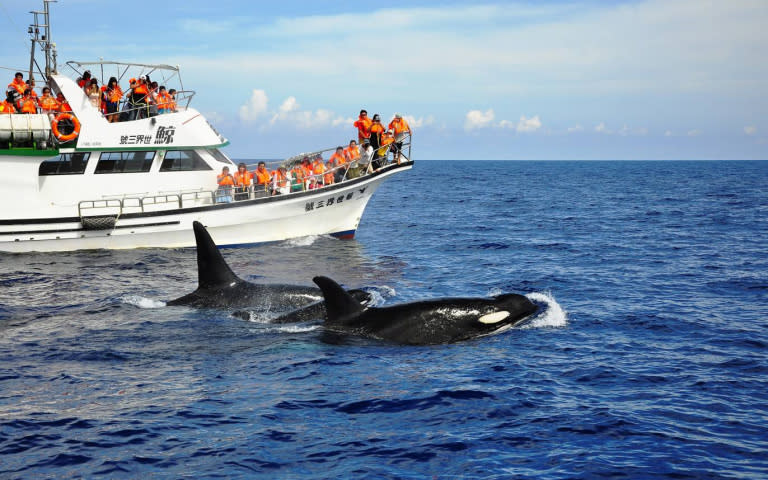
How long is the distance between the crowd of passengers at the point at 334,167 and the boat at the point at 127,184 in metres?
0.15

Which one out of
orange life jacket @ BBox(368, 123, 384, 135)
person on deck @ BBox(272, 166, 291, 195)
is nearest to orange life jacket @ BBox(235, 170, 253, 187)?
person on deck @ BBox(272, 166, 291, 195)

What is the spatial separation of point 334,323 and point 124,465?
5.79 metres

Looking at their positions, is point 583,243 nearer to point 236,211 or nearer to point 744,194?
point 236,211

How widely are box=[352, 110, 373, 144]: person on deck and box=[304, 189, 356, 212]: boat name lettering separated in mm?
2500

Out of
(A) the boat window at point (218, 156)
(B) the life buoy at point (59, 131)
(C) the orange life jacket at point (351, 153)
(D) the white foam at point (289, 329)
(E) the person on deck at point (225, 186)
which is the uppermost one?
(B) the life buoy at point (59, 131)

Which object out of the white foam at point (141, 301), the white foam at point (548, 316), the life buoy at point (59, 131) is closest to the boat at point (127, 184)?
the life buoy at point (59, 131)

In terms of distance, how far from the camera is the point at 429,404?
11289 millimetres

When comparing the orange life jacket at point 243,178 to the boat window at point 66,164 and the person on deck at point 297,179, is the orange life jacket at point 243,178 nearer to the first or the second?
the person on deck at point 297,179

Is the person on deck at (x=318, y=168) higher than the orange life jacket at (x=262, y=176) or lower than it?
higher

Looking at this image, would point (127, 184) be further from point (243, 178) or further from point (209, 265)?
point (209, 265)

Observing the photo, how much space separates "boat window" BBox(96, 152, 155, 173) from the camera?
28453 millimetres

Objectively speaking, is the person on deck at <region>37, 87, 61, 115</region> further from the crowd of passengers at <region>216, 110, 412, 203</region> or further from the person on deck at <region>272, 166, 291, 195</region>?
the person on deck at <region>272, 166, 291, 195</region>

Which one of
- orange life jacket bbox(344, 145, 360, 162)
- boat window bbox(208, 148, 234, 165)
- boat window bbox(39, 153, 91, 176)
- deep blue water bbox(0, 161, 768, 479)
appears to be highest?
orange life jacket bbox(344, 145, 360, 162)

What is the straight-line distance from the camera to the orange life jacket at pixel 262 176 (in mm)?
29703
